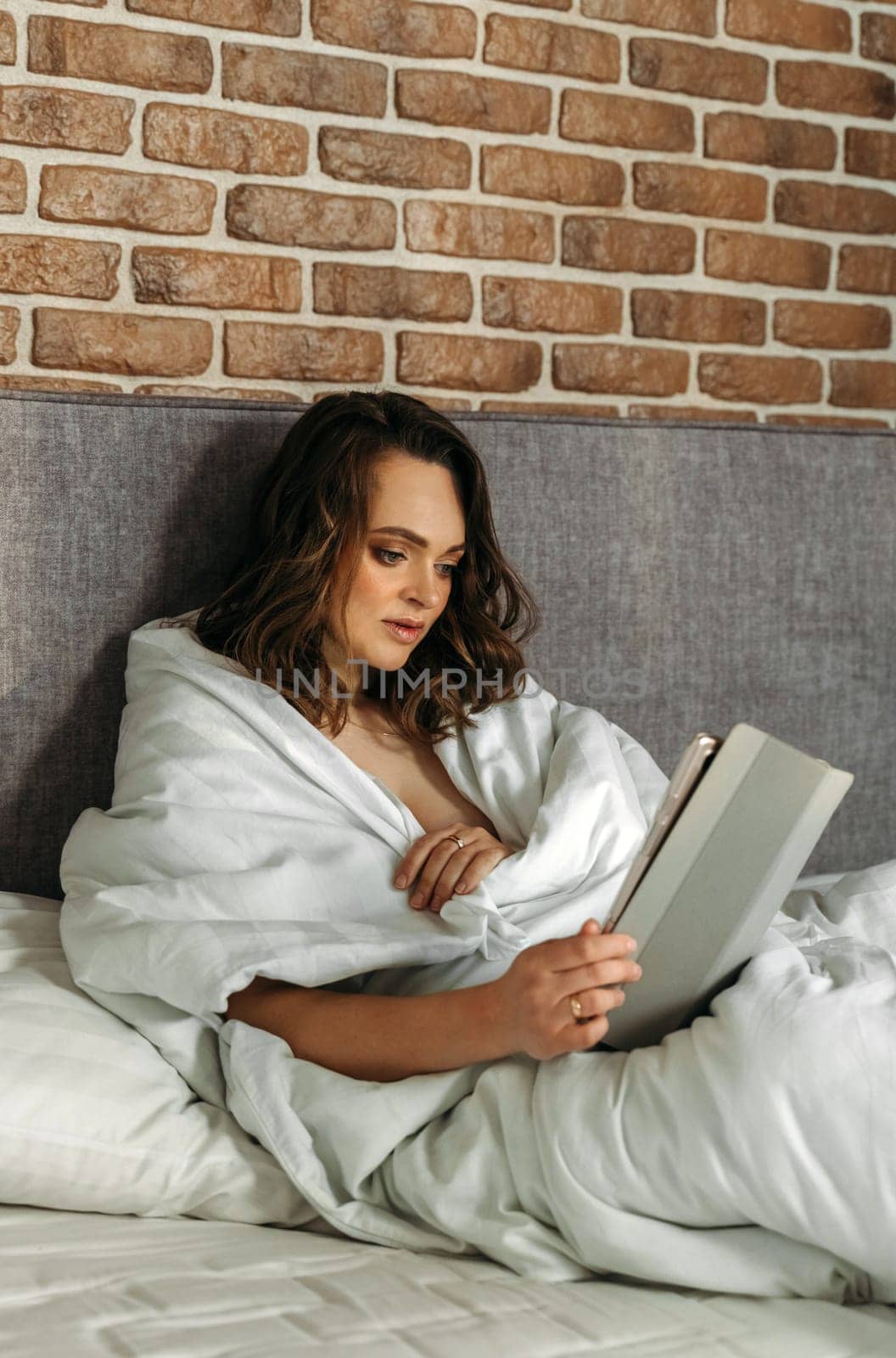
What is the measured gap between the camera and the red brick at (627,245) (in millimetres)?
2061

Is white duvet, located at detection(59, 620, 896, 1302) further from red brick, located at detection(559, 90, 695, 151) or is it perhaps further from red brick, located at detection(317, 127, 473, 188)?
red brick, located at detection(559, 90, 695, 151)

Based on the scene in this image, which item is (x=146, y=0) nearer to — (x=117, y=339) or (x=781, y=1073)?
(x=117, y=339)

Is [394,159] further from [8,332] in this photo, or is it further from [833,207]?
[833,207]

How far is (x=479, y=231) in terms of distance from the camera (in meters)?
1.99

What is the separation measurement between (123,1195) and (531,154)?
61.4 inches

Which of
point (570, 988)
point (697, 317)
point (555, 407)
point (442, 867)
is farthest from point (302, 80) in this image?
point (570, 988)

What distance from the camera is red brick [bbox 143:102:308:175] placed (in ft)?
5.84

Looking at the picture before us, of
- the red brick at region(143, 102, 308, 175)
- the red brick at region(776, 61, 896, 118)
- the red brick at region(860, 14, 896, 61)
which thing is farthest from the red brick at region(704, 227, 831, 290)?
the red brick at region(143, 102, 308, 175)

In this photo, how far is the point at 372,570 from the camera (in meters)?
1.49

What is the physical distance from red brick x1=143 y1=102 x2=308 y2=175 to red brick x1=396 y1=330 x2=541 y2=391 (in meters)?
0.29

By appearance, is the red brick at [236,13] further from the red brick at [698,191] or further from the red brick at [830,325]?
the red brick at [830,325]

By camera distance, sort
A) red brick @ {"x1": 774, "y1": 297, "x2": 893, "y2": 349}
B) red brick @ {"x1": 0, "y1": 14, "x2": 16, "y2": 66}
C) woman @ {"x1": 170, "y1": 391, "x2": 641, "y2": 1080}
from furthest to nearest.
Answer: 1. red brick @ {"x1": 774, "y1": 297, "x2": 893, "y2": 349}
2. red brick @ {"x1": 0, "y1": 14, "x2": 16, "y2": 66}
3. woman @ {"x1": 170, "y1": 391, "x2": 641, "y2": 1080}

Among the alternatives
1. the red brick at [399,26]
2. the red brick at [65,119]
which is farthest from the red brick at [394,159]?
the red brick at [65,119]

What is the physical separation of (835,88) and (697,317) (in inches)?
18.2
